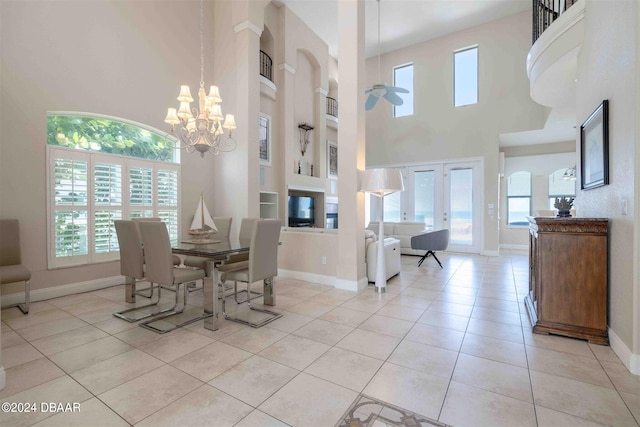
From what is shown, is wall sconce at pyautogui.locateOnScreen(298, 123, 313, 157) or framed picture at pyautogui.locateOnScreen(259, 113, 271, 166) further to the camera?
wall sconce at pyautogui.locateOnScreen(298, 123, 313, 157)

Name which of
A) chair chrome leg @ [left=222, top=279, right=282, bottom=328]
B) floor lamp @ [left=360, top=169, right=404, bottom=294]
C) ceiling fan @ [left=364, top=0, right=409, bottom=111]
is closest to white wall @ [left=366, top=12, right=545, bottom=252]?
ceiling fan @ [left=364, top=0, right=409, bottom=111]

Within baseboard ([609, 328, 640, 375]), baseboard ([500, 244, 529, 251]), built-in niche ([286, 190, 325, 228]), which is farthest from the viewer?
baseboard ([500, 244, 529, 251])

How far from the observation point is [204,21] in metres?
5.66

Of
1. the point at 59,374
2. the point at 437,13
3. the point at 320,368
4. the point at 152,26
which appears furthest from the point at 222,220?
the point at 437,13

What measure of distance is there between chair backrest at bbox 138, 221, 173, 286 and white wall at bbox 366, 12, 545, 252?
282 inches

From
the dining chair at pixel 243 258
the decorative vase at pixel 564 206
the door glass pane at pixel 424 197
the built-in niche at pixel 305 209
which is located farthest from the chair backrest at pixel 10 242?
the door glass pane at pixel 424 197

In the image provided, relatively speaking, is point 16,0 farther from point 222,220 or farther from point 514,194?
point 514,194

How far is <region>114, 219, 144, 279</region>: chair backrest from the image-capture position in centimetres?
329

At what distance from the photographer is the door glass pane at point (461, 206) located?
7.68 metres

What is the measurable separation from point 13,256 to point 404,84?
921cm

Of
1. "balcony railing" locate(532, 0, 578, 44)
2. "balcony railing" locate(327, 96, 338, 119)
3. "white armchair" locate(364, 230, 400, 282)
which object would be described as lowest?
"white armchair" locate(364, 230, 400, 282)

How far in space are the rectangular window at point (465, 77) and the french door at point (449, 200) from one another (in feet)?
5.65

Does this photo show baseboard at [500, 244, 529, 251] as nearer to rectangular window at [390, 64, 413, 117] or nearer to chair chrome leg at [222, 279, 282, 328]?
rectangular window at [390, 64, 413, 117]

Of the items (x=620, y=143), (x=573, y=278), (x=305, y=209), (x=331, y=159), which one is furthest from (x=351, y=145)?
(x=331, y=159)
